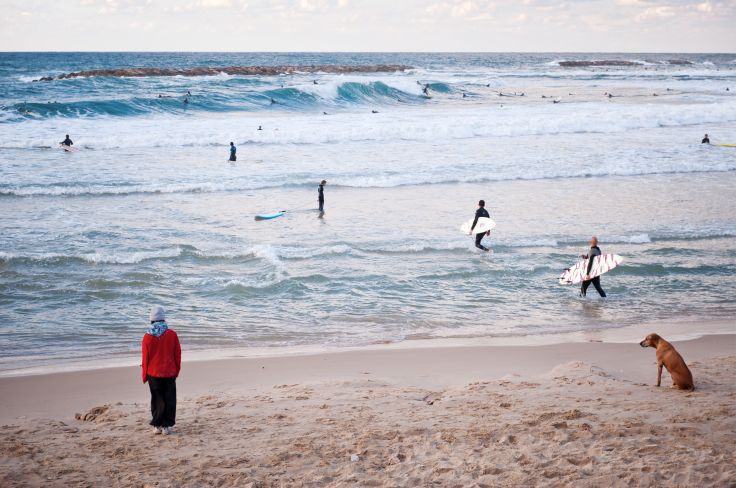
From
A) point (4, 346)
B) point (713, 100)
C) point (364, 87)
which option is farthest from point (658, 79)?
point (4, 346)

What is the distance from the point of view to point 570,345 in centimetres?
1005

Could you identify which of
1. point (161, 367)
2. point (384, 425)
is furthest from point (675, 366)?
point (161, 367)

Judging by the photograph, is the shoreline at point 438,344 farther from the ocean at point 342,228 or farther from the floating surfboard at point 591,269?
the floating surfboard at point 591,269

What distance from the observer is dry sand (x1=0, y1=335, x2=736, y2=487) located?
568 cm

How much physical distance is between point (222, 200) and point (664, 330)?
13.5 meters

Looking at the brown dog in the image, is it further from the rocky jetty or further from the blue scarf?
the rocky jetty

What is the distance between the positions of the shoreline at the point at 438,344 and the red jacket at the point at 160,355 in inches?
109

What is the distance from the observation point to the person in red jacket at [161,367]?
656cm

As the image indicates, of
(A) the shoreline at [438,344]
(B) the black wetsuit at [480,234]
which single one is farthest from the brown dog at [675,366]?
(B) the black wetsuit at [480,234]

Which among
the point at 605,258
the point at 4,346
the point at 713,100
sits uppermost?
the point at 713,100

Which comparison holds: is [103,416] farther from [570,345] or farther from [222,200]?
[222,200]

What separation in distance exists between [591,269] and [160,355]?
843cm

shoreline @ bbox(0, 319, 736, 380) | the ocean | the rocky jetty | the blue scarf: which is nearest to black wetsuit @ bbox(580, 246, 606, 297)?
the ocean

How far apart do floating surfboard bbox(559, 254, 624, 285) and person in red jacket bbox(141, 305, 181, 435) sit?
326 inches
